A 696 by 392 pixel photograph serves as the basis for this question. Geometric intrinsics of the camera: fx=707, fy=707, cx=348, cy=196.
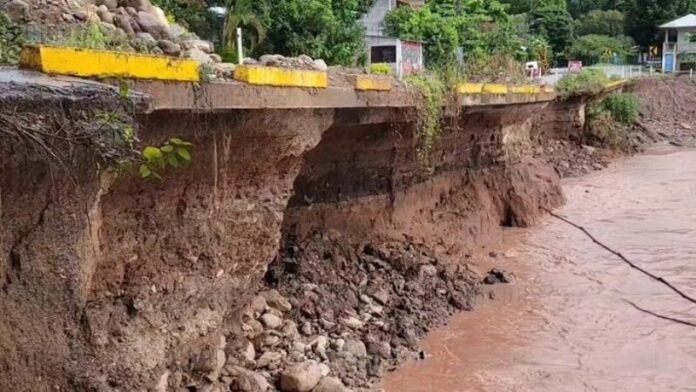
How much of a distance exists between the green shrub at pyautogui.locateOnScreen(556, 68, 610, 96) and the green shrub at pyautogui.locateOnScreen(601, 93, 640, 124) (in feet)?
12.8

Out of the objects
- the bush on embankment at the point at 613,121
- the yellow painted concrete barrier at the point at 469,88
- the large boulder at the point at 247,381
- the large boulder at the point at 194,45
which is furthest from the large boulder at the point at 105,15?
the bush on embankment at the point at 613,121

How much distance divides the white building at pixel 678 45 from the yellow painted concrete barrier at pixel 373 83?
39355 millimetres

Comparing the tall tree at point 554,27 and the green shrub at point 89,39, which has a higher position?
the tall tree at point 554,27

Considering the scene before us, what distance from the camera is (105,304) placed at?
12.5 ft

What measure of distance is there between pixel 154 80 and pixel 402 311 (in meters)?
4.52

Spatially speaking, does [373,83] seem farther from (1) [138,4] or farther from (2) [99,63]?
(2) [99,63]

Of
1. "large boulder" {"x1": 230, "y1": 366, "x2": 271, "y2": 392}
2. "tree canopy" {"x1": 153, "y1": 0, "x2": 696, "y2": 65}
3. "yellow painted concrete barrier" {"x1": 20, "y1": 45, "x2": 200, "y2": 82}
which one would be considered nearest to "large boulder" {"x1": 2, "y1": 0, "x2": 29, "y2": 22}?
"yellow painted concrete barrier" {"x1": 20, "y1": 45, "x2": 200, "y2": 82}

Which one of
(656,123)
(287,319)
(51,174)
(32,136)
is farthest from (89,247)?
(656,123)

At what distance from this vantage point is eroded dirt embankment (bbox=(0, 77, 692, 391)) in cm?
312

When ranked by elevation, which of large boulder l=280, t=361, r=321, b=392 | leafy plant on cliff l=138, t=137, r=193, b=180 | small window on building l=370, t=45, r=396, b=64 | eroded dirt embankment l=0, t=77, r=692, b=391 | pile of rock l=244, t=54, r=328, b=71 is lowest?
large boulder l=280, t=361, r=321, b=392

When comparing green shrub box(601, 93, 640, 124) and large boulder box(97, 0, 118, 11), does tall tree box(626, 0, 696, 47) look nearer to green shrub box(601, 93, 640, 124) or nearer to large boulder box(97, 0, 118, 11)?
green shrub box(601, 93, 640, 124)

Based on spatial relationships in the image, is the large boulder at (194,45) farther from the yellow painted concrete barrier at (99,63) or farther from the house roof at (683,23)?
the house roof at (683,23)

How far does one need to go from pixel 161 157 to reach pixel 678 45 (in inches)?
1777

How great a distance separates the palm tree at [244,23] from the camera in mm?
13953
